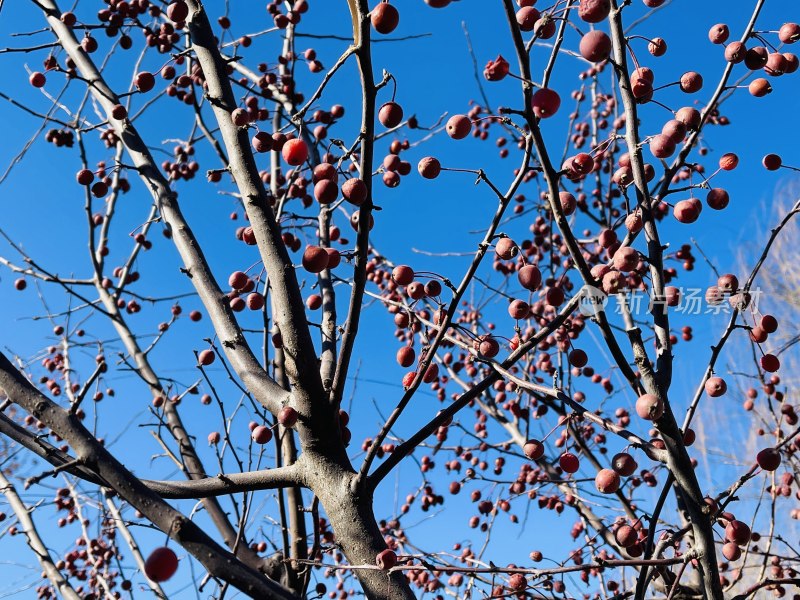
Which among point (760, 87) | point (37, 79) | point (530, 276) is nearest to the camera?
point (530, 276)

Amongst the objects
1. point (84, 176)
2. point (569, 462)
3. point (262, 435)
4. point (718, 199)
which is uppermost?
point (84, 176)

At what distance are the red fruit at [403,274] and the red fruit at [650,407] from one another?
29.8 inches

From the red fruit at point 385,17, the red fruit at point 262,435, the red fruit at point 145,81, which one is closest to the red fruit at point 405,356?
the red fruit at point 262,435

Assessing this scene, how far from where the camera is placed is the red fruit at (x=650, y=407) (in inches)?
58.2

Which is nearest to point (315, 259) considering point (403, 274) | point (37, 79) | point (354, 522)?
point (403, 274)

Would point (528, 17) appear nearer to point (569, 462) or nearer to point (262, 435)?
point (569, 462)

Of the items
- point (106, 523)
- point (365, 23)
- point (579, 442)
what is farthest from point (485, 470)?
point (365, 23)

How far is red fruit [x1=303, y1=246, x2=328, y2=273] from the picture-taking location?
5.83ft

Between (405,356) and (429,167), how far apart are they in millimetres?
647

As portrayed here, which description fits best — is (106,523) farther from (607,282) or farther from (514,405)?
(607,282)

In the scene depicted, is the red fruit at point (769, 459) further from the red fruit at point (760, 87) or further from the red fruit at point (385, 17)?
the red fruit at point (385, 17)

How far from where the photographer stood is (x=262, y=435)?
2.39 metres

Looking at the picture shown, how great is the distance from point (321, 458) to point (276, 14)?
3.11 m

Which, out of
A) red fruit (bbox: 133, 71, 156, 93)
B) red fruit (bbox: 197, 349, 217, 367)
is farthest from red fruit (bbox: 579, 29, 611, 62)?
red fruit (bbox: 133, 71, 156, 93)
